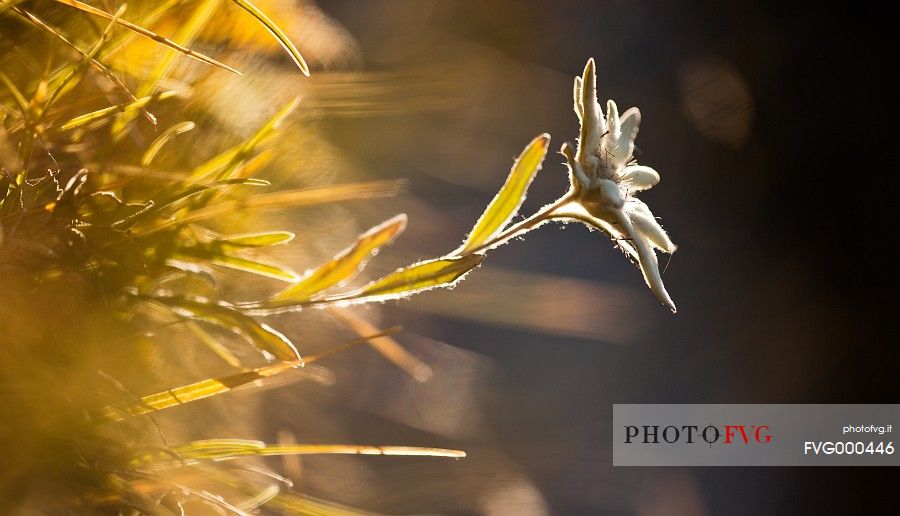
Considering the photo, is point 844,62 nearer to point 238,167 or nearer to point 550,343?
point 550,343

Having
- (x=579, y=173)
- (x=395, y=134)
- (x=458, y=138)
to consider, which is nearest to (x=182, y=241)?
(x=579, y=173)

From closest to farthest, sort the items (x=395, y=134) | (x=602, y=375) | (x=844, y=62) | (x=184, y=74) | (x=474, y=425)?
(x=184, y=74) → (x=395, y=134) → (x=474, y=425) → (x=602, y=375) → (x=844, y=62)

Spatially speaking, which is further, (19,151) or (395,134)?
(395,134)

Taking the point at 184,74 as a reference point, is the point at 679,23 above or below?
above

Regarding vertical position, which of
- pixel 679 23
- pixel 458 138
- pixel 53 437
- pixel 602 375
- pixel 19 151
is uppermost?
pixel 679 23

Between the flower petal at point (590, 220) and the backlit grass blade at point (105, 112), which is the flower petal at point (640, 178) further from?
the backlit grass blade at point (105, 112)

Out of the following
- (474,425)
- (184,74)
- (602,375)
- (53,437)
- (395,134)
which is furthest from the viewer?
(602,375)

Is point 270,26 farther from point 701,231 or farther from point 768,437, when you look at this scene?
point 701,231
